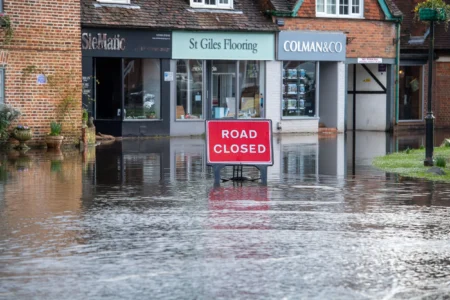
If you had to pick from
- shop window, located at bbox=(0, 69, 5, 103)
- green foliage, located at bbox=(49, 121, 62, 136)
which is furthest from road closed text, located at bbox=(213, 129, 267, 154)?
shop window, located at bbox=(0, 69, 5, 103)

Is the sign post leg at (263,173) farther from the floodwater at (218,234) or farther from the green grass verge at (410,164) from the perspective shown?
the green grass verge at (410,164)

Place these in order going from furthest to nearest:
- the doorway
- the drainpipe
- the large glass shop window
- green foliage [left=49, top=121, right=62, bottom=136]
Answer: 1. the drainpipe
2. the large glass shop window
3. the doorway
4. green foliage [left=49, top=121, right=62, bottom=136]

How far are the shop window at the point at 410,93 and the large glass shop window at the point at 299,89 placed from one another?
204 inches

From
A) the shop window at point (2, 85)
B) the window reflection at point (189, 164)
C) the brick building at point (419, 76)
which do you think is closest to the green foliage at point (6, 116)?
the shop window at point (2, 85)

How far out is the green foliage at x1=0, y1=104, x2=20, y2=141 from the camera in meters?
26.2

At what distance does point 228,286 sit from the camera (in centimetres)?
887

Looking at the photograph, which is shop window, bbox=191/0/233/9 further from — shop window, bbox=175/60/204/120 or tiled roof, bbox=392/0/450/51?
tiled roof, bbox=392/0/450/51

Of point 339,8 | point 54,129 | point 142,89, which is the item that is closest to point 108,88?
point 142,89

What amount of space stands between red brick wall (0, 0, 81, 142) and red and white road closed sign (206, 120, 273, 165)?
11010mm

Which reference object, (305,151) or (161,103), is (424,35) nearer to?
(161,103)

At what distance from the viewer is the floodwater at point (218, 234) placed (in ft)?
29.3

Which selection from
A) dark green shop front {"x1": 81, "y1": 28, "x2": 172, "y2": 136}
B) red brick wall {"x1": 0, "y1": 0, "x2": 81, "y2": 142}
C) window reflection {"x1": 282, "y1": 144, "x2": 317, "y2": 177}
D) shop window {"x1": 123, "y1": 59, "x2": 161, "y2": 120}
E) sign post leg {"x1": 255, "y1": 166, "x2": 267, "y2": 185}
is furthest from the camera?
shop window {"x1": 123, "y1": 59, "x2": 161, "y2": 120}

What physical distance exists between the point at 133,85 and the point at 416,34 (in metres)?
15.5

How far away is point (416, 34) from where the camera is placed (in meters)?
43.4
